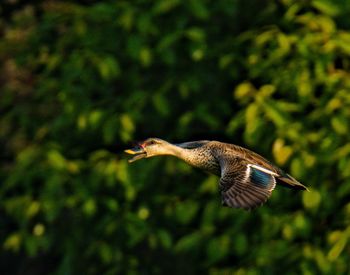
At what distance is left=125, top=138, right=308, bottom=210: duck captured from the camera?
175 inches

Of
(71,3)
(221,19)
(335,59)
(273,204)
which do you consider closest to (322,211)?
(273,204)

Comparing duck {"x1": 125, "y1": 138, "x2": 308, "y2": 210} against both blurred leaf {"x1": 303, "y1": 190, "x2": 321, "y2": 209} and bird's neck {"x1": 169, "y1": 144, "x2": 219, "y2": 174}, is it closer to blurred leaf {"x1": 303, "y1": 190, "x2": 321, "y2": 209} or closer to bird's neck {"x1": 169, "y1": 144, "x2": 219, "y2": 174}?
bird's neck {"x1": 169, "y1": 144, "x2": 219, "y2": 174}

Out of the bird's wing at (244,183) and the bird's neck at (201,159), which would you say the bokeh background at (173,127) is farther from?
the bird's wing at (244,183)

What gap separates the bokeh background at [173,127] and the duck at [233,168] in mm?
1613

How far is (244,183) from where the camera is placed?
454 centimetres

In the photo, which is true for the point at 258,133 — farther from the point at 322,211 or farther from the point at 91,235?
the point at 91,235

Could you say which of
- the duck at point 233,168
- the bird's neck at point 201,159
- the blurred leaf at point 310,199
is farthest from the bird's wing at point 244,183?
the blurred leaf at point 310,199

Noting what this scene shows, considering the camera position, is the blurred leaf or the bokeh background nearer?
the blurred leaf

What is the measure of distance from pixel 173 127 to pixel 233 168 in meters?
2.75

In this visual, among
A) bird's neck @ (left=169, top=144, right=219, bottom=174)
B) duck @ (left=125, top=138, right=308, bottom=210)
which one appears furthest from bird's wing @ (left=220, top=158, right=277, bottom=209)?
bird's neck @ (left=169, top=144, right=219, bottom=174)

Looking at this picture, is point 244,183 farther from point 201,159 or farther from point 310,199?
point 310,199

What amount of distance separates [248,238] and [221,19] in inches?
58.0

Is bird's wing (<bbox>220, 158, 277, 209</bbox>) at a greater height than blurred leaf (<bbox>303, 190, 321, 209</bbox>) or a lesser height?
greater

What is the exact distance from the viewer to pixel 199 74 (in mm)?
7336
